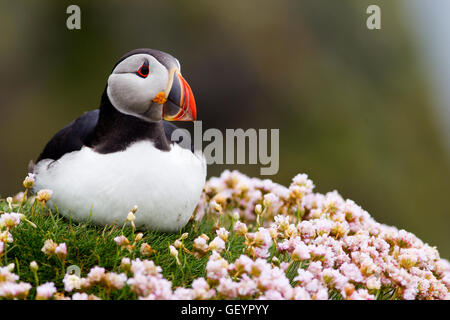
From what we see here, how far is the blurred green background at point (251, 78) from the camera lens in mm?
8023

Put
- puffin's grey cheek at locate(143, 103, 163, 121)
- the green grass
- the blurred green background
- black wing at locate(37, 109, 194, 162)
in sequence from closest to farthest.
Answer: the green grass, puffin's grey cheek at locate(143, 103, 163, 121), black wing at locate(37, 109, 194, 162), the blurred green background

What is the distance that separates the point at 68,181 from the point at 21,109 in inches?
229

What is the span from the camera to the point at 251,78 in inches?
324

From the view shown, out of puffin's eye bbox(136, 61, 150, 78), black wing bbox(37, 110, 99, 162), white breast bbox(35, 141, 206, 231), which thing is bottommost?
white breast bbox(35, 141, 206, 231)

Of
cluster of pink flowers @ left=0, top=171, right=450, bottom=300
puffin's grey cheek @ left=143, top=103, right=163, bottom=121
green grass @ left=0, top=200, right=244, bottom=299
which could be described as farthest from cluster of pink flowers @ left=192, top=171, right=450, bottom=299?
puffin's grey cheek @ left=143, top=103, right=163, bottom=121

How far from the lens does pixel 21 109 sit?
812 centimetres

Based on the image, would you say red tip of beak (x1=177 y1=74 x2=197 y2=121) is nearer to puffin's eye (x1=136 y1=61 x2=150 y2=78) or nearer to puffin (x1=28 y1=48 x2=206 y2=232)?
puffin (x1=28 y1=48 x2=206 y2=232)

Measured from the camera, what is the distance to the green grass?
2.55 metres

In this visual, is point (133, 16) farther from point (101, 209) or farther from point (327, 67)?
point (101, 209)

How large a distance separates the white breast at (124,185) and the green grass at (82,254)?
0.35 ft

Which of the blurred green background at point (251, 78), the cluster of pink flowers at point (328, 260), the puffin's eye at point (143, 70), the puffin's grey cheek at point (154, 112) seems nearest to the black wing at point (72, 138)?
the puffin's grey cheek at point (154, 112)

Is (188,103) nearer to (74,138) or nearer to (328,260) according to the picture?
(74,138)

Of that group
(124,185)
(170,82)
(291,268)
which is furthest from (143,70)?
(291,268)
